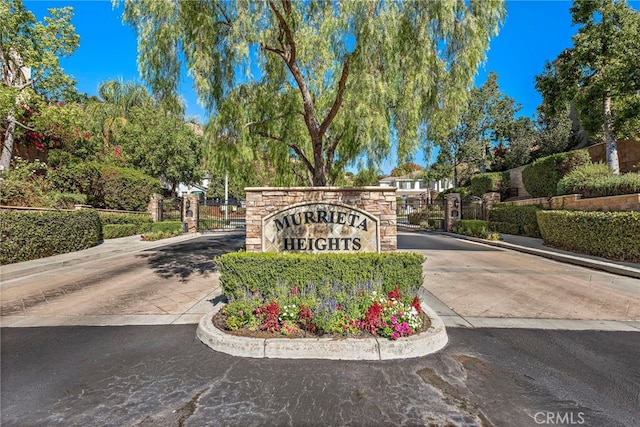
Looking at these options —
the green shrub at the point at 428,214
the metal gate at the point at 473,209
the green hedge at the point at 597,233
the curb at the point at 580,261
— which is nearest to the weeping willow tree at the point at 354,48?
the curb at the point at 580,261

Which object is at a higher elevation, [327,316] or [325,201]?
[325,201]

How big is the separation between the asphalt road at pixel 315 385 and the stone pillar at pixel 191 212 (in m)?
16.6

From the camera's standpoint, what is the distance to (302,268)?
5000 mm

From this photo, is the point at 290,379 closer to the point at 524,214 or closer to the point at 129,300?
the point at 129,300

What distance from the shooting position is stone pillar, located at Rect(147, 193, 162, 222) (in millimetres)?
21500

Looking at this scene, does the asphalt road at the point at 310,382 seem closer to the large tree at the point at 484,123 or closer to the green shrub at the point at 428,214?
the green shrub at the point at 428,214

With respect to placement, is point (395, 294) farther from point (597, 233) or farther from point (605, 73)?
point (605, 73)

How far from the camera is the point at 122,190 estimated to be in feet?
66.5

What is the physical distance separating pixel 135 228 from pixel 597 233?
2415 centimetres

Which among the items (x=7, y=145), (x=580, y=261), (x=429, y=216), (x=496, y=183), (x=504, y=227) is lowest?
(x=580, y=261)

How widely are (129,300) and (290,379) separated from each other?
484cm

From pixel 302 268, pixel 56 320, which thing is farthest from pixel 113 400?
pixel 56 320

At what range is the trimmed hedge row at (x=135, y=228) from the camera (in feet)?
54.3

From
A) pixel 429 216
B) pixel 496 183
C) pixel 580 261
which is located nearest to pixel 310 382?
pixel 580 261
